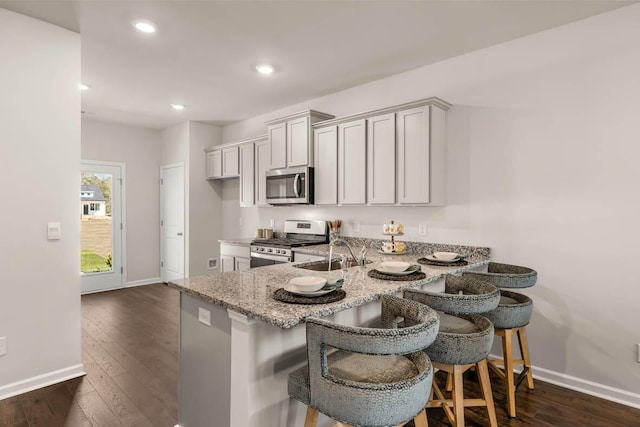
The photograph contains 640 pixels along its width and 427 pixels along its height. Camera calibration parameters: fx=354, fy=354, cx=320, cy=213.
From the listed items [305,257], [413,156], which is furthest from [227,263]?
[413,156]

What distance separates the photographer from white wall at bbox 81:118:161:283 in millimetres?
5984

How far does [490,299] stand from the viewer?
1.91 m

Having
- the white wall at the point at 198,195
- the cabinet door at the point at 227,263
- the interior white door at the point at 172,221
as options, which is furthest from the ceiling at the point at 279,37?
the cabinet door at the point at 227,263

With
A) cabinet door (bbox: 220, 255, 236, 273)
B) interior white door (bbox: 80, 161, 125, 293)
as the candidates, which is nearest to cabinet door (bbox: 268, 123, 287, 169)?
cabinet door (bbox: 220, 255, 236, 273)

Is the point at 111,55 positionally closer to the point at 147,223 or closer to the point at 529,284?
the point at 147,223

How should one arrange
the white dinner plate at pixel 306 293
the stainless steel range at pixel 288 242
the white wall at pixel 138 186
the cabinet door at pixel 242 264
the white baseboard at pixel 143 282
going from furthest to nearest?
the white baseboard at pixel 143 282 < the white wall at pixel 138 186 < the cabinet door at pixel 242 264 < the stainless steel range at pixel 288 242 < the white dinner plate at pixel 306 293

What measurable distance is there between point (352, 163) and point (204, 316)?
2350 mm

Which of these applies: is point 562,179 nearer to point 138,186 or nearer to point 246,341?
point 246,341

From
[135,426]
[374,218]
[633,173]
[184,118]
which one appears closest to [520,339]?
[633,173]

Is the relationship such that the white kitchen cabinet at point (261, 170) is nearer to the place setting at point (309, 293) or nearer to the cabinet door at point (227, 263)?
the cabinet door at point (227, 263)

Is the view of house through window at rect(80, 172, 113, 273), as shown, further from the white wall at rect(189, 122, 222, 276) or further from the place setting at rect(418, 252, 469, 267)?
the place setting at rect(418, 252, 469, 267)

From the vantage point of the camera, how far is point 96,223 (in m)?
5.87

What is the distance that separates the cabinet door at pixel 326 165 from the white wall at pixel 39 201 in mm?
2304

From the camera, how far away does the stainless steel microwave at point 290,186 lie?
4.14 m
